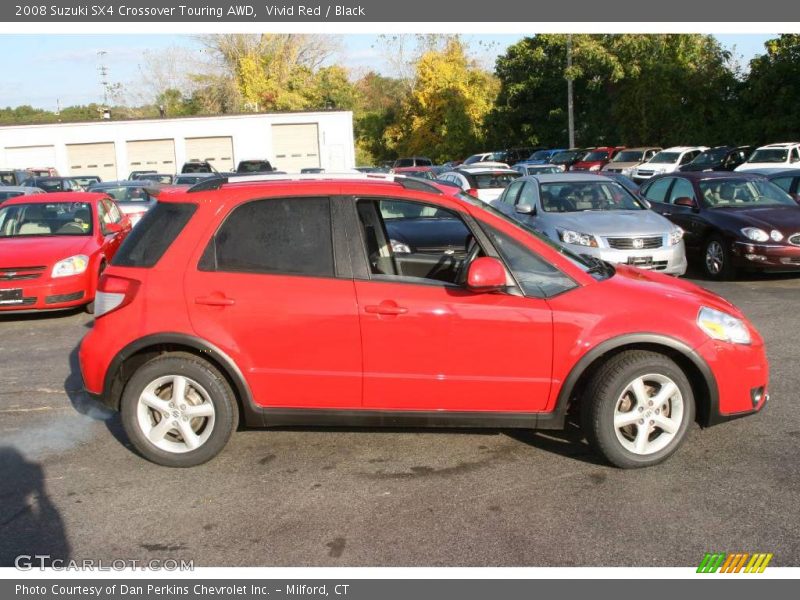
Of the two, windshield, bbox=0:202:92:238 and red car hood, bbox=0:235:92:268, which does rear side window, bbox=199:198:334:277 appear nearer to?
red car hood, bbox=0:235:92:268

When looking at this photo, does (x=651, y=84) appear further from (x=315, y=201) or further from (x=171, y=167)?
(x=315, y=201)

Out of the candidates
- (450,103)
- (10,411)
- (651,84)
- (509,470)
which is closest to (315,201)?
(509,470)

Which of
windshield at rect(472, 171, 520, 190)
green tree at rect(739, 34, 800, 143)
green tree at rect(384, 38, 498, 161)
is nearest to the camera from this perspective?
windshield at rect(472, 171, 520, 190)

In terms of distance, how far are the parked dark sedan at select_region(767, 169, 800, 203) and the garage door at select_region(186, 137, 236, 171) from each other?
35.8 metres

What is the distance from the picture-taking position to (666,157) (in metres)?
31.6

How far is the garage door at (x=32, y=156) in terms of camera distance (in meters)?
44.8

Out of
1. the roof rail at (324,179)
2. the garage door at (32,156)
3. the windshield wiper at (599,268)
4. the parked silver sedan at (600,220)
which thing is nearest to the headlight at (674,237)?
the parked silver sedan at (600,220)

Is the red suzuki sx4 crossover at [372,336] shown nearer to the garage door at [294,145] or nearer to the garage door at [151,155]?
the garage door at [294,145]

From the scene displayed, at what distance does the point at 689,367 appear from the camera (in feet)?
15.6

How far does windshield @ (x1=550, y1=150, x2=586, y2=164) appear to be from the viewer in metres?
36.8

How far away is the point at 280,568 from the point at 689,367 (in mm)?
2696

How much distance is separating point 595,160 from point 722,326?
3237 cm

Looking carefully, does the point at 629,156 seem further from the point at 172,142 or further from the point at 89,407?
the point at 89,407

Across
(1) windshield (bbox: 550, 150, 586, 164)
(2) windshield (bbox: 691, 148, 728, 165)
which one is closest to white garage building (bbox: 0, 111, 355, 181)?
(1) windshield (bbox: 550, 150, 586, 164)
